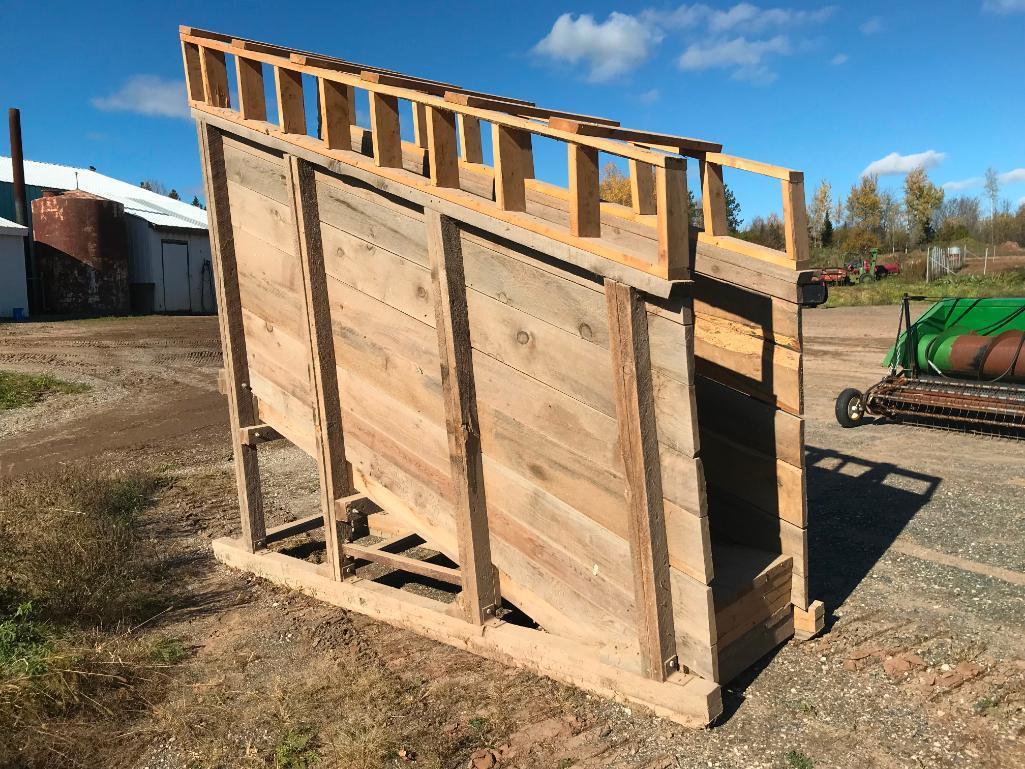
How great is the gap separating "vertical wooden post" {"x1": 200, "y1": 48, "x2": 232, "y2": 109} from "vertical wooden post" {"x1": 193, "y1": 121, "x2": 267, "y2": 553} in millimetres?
190

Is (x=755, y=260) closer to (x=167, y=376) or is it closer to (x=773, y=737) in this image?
(x=773, y=737)

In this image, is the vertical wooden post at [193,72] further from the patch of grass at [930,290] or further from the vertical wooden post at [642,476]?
the patch of grass at [930,290]

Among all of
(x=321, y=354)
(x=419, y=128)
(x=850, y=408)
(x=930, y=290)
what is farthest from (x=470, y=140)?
(x=930, y=290)

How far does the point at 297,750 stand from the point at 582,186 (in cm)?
277

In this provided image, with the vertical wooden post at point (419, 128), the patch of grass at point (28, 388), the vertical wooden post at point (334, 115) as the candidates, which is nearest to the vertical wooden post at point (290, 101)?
the vertical wooden post at point (334, 115)

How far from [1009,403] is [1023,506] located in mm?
2843

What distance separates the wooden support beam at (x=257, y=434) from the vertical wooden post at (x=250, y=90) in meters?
2.25

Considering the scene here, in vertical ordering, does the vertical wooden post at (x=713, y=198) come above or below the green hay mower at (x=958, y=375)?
above

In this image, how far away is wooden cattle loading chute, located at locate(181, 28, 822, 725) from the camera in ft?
10.9

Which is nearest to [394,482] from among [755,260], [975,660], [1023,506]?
[755,260]

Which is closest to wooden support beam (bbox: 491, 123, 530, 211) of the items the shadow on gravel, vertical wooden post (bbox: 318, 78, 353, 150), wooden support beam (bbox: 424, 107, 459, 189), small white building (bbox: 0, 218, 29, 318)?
wooden support beam (bbox: 424, 107, 459, 189)

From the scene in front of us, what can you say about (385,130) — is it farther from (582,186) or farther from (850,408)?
(850,408)

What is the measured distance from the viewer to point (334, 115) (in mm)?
4297

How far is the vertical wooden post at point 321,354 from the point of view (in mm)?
4715
